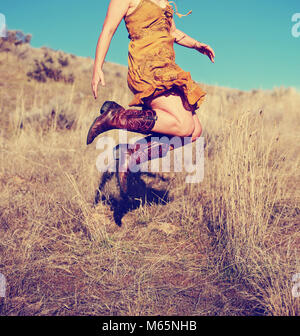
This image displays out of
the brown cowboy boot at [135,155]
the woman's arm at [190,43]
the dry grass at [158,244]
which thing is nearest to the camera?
the dry grass at [158,244]

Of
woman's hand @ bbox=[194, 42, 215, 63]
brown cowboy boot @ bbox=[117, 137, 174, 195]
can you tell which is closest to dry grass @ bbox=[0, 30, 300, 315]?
brown cowboy boot @ bbox=[117, 137, 174, 195]

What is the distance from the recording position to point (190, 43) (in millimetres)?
2400

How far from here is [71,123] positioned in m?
6.04

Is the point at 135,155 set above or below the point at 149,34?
below

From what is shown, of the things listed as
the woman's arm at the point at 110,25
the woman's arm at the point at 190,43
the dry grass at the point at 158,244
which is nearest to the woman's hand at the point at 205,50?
the woman's arm at the point at 190,43

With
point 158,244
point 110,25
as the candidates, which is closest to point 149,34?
point 110,25

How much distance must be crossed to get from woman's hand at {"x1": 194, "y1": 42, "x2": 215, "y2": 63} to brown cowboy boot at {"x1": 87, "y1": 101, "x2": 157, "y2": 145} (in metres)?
0.82

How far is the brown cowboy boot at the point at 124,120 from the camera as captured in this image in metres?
1.96

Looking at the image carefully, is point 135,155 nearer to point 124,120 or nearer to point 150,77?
point 124,120

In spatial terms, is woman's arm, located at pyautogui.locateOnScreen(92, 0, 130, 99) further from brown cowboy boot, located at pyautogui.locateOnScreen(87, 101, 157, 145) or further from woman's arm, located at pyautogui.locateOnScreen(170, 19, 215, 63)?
woman's arm, located at pyautogui.locateOnScreen(170, 19, 215, 63)

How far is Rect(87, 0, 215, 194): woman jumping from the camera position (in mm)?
1925

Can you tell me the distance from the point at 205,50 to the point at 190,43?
14 centimetres

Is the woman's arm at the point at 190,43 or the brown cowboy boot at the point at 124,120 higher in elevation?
the woman's arm at the point at 190,43

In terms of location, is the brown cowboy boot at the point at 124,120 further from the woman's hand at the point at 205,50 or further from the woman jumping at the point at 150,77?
the woman's hand at the point at 205,50
